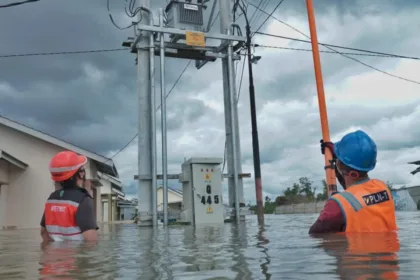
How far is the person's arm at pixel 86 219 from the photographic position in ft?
14.5

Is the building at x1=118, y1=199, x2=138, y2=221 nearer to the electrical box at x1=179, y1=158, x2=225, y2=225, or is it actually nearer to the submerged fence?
the submerged fence

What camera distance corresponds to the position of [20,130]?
16.3m

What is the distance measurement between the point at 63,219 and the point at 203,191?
25.3ft

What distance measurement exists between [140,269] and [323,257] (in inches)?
44.0

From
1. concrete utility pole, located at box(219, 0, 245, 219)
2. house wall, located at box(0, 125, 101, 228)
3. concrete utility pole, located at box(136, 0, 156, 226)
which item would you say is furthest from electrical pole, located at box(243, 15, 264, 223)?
house wall, located at box(0, 125, 101, 228)

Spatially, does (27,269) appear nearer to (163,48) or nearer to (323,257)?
(323,257)

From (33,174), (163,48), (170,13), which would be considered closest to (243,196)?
(163,48)

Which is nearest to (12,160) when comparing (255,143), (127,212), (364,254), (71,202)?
(255,143)

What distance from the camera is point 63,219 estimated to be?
14.9 feet

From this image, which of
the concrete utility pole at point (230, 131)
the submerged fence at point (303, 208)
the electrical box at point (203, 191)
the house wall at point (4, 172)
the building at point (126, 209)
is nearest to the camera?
the electrical box at point (203, 191)

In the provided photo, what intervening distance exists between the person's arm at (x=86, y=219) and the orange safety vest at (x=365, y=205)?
2178 mm

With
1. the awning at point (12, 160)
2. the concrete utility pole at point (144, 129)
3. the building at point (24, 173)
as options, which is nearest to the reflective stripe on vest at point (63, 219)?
the concrete utility pole at point (144, 129)

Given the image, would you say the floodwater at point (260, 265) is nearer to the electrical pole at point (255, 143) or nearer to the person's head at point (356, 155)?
the person's head at point (356, 155)

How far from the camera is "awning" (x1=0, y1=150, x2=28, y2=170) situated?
14.5m
